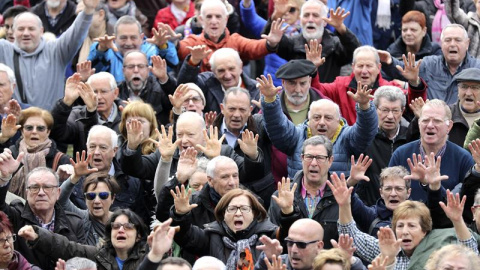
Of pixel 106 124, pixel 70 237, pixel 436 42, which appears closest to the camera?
pixel 70 237

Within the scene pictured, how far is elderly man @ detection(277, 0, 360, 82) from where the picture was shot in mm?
14474

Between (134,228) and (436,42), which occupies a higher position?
(436,42)

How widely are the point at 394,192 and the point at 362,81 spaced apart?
2320 mm

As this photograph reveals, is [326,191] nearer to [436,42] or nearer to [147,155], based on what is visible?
[147,155]

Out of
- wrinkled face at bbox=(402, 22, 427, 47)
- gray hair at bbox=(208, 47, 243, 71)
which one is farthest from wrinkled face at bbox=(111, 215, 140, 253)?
wrinkled face at bbox=(402, 22, 427, 47)

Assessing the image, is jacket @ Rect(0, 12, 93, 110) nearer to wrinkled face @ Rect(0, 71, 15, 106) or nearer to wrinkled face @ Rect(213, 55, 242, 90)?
wrinkled face @ Rect(0, 71, 15, 106)

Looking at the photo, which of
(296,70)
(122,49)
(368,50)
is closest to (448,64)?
(368,50)

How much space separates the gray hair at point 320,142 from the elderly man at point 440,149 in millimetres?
756

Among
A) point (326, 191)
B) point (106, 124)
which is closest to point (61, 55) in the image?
point (106, 124)

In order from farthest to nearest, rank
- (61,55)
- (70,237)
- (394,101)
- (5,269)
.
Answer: (61,55) < (394,101) < (70,237) < (5,269)

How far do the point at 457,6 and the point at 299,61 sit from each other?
9.32 feet

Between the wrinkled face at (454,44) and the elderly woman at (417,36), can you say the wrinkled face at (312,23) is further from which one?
the wrinkled face at (454,44)

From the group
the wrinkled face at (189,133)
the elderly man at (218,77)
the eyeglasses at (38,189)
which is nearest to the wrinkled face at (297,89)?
the elderly man at (218,77)

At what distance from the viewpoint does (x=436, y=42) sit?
1566cm
